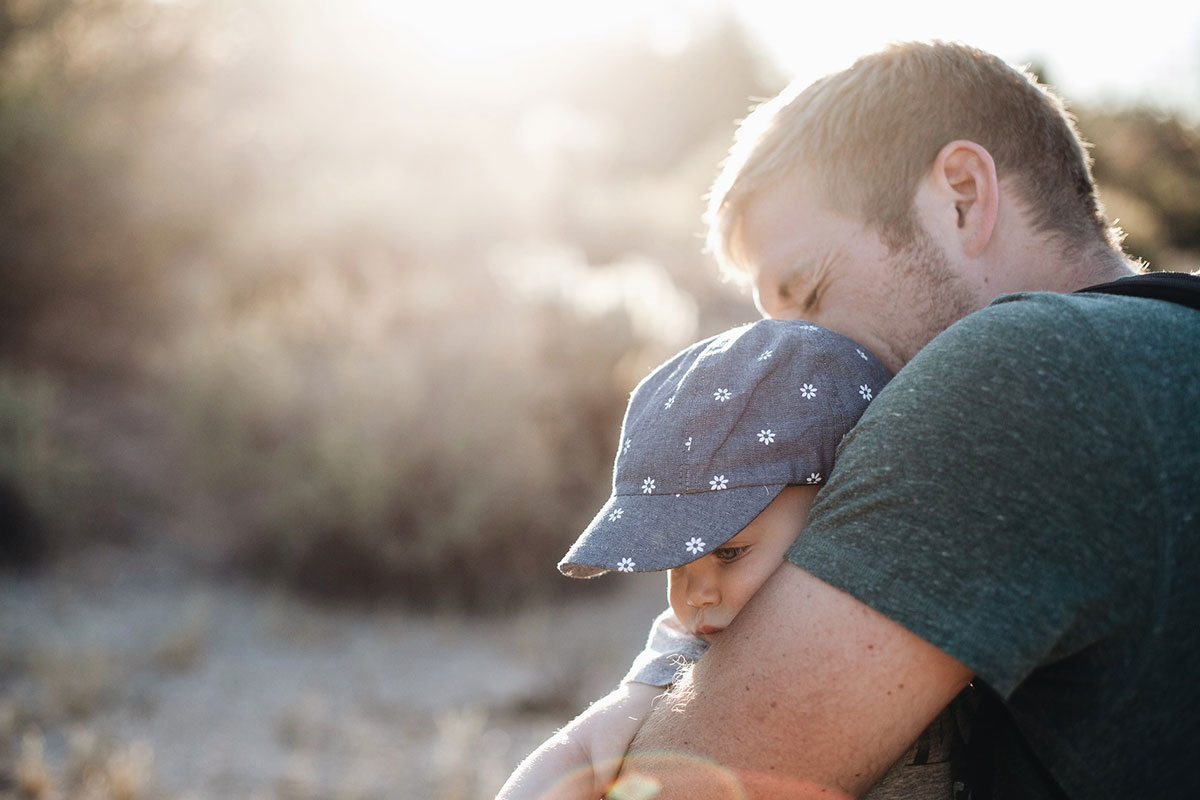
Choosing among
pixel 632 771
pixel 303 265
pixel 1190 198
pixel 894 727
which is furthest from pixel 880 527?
pixel 1190 198

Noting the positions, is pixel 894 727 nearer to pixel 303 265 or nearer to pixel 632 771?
pixel 632 771

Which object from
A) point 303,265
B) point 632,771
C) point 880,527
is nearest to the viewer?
point 880,527

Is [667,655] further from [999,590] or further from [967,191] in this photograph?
[967,191]

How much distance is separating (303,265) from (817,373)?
941 centimetres

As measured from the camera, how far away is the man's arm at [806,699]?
39.9 inches

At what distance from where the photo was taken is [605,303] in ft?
24.7

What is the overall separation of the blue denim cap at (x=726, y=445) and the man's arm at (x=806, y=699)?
18 cm

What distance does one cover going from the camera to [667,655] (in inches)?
60.7

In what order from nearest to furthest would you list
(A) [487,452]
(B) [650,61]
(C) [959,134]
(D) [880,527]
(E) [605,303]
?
(D) [880,527] → (C) [959,134] → (A) [487,452] → (E) [605,303] → (B) [650,61]

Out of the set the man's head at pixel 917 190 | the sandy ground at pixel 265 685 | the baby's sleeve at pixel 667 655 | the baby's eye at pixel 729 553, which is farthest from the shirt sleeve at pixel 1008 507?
the sandy ground at pixel 265 685

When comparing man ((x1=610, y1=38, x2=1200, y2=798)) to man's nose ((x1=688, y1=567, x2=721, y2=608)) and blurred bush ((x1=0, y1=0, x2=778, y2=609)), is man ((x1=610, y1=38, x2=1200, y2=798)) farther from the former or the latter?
blurred bush ((x1=0, y1=0, x2=778, y2=609))

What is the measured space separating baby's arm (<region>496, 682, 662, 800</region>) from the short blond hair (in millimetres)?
1031

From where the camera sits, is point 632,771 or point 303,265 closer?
point 632,771

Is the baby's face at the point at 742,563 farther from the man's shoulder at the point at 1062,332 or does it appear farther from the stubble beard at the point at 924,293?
the stubble beard at the point at 924,293
